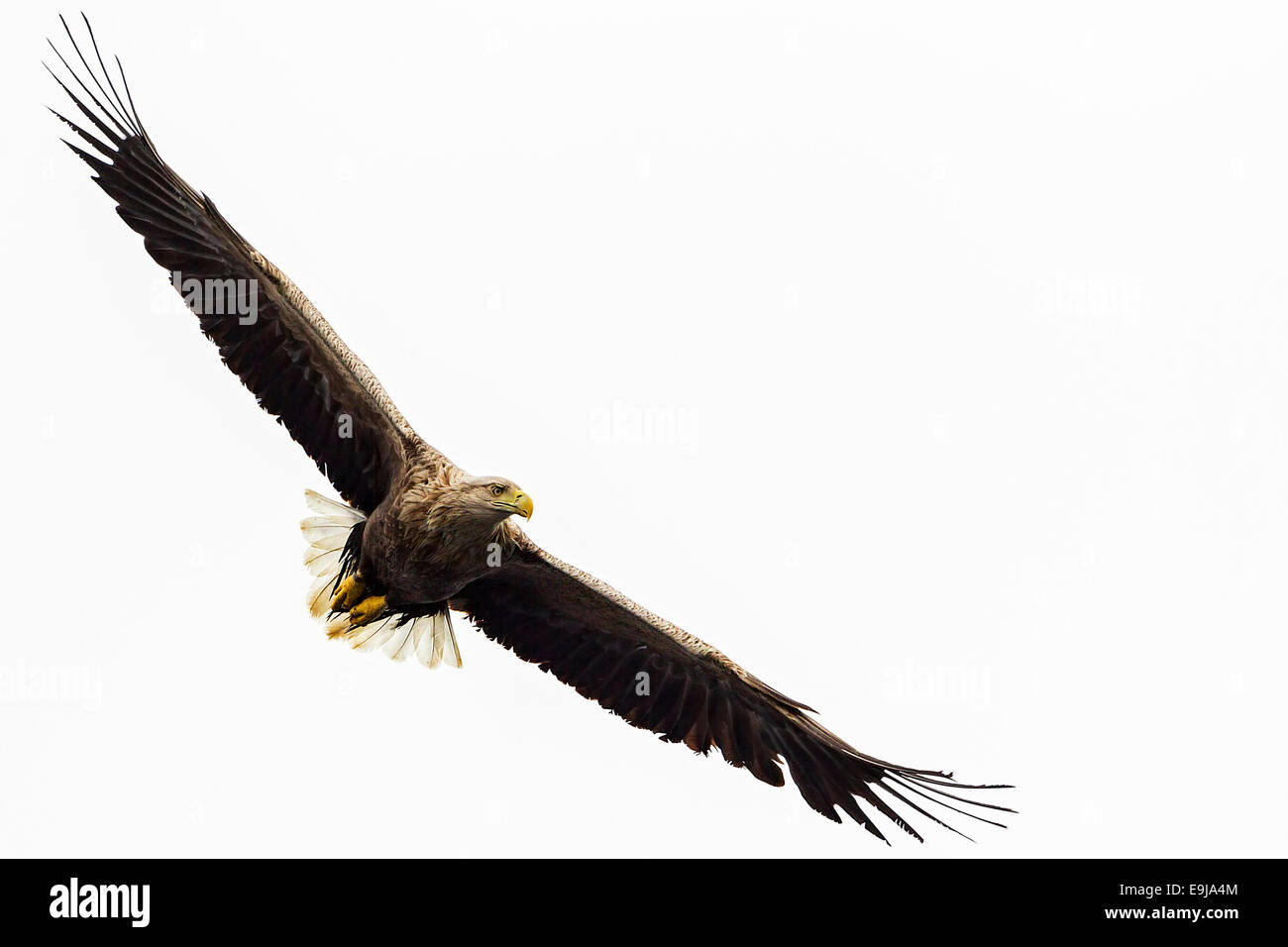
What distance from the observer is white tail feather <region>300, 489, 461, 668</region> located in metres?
10.8

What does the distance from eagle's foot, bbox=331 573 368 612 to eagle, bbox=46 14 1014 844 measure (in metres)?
0.01

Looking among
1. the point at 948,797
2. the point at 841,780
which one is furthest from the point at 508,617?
the point at 948,797

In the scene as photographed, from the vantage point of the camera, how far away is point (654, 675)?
10914mm

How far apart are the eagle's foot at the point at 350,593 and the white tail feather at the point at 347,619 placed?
249 millimetres

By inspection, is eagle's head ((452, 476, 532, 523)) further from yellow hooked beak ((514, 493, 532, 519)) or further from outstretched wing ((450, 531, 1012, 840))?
outstretched wing ((450, 531, 1012, 840))

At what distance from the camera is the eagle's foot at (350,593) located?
407 inches

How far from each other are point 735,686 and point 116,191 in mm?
5169

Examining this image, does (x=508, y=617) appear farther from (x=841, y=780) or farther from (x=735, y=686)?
(x=841, y=780)

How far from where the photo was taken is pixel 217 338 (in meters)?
10.0

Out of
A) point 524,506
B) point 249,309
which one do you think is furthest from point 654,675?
point 249,309

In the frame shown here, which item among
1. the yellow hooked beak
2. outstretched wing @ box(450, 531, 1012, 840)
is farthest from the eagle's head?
outstretched wing @ box(450, 531, 1012, 840)

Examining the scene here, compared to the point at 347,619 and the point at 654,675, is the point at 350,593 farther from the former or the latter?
the point at 654,675

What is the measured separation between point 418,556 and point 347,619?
3.70 feet

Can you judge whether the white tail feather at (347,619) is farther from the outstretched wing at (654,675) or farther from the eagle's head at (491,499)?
the eagle's head at (491,499)
